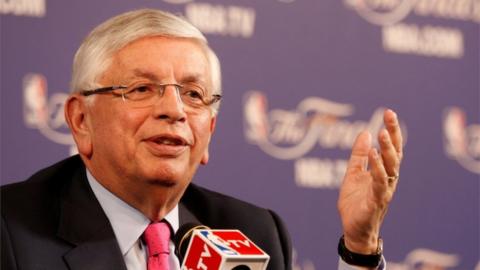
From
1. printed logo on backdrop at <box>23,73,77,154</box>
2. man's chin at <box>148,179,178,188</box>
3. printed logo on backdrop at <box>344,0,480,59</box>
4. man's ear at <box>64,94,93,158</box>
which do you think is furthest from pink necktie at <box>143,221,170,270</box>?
printed logo on backdrop at <box>344,0,480,59</box>

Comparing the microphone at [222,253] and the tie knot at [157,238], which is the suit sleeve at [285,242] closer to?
the tie knot at [157,238]

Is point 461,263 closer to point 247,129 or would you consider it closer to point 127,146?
point 247,129

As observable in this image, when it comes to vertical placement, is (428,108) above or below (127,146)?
below

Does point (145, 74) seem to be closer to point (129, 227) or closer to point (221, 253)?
point (129, 227)

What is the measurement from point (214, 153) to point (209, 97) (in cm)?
98

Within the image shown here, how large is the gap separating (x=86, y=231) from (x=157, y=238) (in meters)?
0.17

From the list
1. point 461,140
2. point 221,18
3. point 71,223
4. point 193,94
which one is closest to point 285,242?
point 193,94

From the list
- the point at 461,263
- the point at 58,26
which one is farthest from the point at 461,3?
the point at 58,26

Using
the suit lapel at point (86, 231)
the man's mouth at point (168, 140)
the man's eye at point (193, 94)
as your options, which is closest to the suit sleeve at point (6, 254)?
the suit lapel at point (86, 231)

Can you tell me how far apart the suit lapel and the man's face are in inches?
2.6

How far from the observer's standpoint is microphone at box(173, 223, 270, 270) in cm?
151

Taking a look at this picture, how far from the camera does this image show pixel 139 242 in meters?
2.18

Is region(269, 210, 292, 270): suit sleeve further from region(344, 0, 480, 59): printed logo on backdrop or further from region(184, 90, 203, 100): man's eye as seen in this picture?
region(344, 0, 480, 59): printed logo on backdrop

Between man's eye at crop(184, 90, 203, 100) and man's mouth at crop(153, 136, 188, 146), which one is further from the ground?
man's eye at crop(184, 90, 203, 100)
